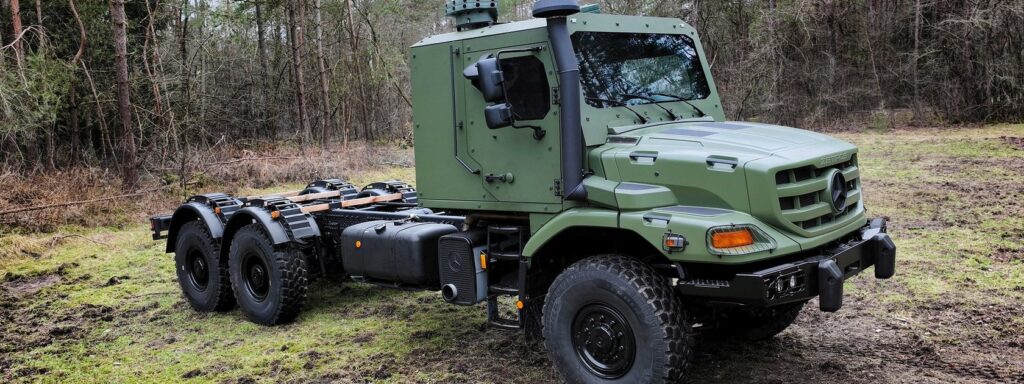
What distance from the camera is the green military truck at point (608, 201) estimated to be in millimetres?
4375

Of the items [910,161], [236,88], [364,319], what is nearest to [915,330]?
[364,319]

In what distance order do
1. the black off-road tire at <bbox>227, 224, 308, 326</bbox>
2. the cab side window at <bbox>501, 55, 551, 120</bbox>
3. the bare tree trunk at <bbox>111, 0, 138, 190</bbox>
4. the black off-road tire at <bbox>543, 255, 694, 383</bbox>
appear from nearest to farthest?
1. the black off-road tire at <bbox>543, 255, 694, 383</bbox>
2. the cab side window at <bbox>501, 55, 551, 120</bbox>
3. the black off-road tire at <bbox>227, 224, 308, 326</bbox>
4. the bare tree trunk at <bbox>111, 0, 138, 190</bbox>

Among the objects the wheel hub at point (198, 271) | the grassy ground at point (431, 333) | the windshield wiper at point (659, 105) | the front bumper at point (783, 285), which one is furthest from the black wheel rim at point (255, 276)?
the front bumper at point (783, 285)

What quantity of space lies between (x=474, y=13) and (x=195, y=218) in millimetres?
3880

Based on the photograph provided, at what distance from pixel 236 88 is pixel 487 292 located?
20332 mm

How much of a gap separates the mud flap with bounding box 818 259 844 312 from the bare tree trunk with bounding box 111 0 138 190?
41.4 ft

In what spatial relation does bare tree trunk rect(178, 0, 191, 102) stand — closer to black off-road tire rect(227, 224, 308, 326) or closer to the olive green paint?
black off-road tire rect(227, 224, 308, 326)

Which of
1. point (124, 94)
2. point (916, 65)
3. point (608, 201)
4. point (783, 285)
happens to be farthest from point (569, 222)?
point (916, 65)

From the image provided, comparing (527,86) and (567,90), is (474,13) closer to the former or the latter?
(527,86)

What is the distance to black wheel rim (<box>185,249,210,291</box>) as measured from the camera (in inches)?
302

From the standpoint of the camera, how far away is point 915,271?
7.42m

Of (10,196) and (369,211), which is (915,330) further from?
(10,196)

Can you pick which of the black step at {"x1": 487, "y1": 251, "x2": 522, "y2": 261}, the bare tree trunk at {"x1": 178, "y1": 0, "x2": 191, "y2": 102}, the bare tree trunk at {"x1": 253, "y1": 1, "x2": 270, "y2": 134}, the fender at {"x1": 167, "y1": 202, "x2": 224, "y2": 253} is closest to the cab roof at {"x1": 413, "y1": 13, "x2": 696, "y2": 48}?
the black step at {"x1": 487, "y1": 251, "x2": 522, "y2": 261}

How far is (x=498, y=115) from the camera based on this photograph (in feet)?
15.9
